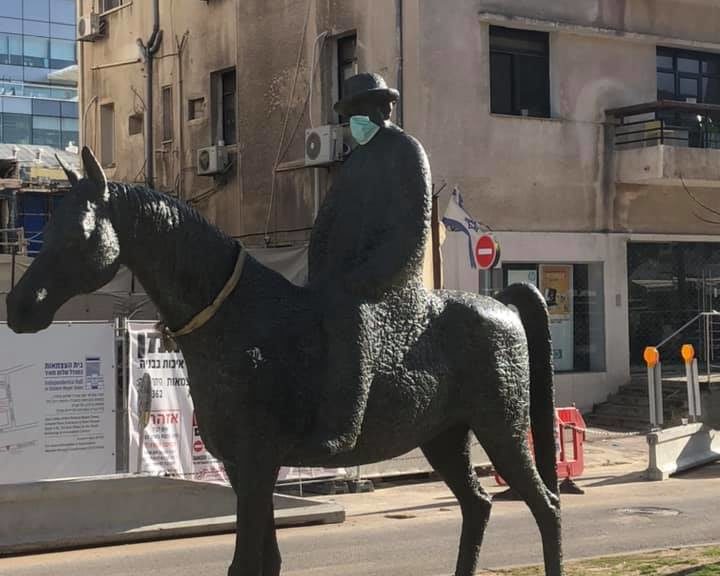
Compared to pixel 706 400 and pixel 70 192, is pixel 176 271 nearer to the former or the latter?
pixel 70 192

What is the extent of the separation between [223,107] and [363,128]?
21.2 m

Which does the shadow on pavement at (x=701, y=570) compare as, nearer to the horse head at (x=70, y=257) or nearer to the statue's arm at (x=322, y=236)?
the statue's arm at (x=322, y=236)

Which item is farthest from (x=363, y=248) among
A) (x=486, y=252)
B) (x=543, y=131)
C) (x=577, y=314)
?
(x=577, y=314)

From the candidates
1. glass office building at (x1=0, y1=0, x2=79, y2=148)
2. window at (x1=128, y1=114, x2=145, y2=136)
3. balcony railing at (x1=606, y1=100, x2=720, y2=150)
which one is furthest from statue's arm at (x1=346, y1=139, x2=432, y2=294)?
glass office building at (x1=0, y1=0, x2=79, y2=148)

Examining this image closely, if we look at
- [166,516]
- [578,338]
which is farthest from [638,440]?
[166,516]

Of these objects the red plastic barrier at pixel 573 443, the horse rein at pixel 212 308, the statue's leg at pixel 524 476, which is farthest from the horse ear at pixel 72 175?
the red plastic barrier at pixel 573 443

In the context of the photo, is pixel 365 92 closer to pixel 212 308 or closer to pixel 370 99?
pixel 370 99

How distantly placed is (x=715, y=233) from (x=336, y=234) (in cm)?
2058

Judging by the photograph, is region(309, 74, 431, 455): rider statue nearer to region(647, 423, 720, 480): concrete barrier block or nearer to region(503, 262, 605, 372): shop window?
region(647, 423, 720, 480): concrete barrier block

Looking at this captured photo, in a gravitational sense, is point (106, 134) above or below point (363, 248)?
above

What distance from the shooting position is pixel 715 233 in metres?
25.2

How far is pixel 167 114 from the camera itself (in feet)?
94.8

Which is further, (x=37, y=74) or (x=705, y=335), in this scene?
(x=37, y=74)

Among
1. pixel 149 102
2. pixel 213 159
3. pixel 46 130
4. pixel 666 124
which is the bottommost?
pixel 213 159
